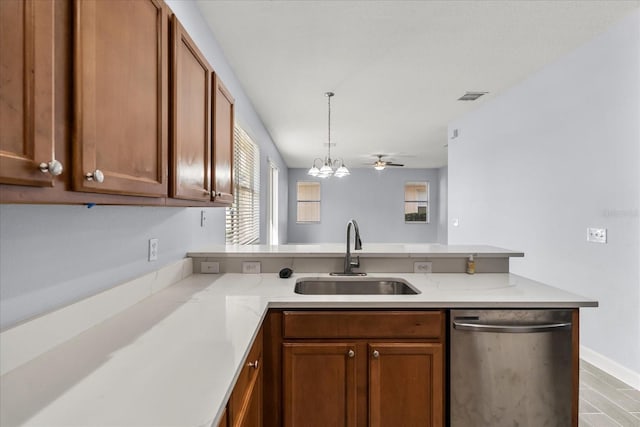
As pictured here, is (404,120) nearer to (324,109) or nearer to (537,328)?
(324,109)

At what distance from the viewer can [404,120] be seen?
527cm

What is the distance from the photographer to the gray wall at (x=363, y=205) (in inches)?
406

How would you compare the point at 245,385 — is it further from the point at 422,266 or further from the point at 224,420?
the point at 422,266

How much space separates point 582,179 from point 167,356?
137 inches

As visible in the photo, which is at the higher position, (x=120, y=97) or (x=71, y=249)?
(x=120, y=97)

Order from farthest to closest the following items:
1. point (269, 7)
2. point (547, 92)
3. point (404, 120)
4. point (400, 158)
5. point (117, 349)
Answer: point (400, 158) → point (404, 120) → point (547, 92) → point (269, 7) → point (117, 349)

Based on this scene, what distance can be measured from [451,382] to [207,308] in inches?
45.6

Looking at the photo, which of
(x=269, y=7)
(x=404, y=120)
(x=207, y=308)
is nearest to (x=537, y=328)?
(x=207, y=308)

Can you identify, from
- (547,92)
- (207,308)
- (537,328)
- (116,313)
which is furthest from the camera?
(547,92)

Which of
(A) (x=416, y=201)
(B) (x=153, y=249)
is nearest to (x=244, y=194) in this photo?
(B) (x=153, y=249)

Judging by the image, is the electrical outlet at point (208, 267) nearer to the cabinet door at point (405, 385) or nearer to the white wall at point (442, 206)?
the cabinet door at point (405, 385)

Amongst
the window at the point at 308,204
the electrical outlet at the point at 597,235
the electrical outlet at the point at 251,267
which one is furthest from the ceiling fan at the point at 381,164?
the electrical outlet at the point at 251,267

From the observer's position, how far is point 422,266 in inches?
91.4

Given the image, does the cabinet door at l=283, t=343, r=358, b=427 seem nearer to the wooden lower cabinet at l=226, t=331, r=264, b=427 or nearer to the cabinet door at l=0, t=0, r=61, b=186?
the wooden lower cabinet at l=226, t=331, r=264, b=427
